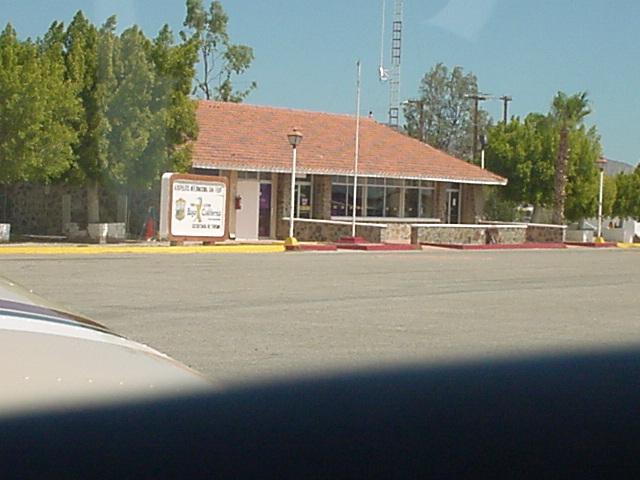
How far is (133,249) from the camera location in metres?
26.6

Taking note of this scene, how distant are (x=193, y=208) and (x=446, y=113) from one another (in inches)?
1035

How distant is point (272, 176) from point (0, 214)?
29.1ft

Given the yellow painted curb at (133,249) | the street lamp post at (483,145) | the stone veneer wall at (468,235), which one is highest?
the street lamp post at (483,145)

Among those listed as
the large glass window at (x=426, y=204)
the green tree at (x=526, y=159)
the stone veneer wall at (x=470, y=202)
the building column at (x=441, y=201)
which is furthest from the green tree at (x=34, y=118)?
the green tree at (x=526, y=159)

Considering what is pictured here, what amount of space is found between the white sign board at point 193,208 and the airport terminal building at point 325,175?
2327mm

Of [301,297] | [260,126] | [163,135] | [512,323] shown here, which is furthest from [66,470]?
[260,126]

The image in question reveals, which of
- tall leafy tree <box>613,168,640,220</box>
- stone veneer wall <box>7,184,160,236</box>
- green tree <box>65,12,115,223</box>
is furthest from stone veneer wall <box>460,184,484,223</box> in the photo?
green tree <box>65,12,115,223</box>

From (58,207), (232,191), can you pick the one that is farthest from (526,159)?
(58,207)

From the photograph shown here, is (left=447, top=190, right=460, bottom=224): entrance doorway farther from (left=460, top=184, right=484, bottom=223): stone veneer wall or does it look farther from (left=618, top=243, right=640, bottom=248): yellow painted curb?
(left=618, top=243, right=640, bottom=248): yellow painted curb

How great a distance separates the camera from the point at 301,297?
1566 cm

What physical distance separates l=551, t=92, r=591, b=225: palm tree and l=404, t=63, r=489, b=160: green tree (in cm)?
382

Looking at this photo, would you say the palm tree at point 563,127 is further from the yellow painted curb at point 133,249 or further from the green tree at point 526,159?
the yellow painted curb at point 133,249

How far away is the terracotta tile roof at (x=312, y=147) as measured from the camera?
113 feet

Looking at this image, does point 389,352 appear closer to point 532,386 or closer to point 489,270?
point 532,386
